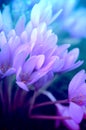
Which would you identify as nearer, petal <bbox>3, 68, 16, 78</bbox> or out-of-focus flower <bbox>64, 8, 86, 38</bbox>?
petal <bbox>3, 68, 16, 78</bbox>

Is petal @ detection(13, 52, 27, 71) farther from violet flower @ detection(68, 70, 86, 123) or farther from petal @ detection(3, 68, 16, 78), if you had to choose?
violet flower @ detection(68, 70, 86, 123)

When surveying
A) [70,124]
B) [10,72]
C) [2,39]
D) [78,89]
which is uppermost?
[2,39]

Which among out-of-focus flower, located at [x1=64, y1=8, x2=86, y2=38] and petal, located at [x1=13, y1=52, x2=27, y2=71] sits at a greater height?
out-of-focus flower, located at [x1=64, y1=8, x2=86, y2=38]

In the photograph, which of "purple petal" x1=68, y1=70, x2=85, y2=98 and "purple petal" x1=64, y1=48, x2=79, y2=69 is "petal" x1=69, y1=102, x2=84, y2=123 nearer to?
"purple petal" x1=68, y1=70, x2=85, y2=98

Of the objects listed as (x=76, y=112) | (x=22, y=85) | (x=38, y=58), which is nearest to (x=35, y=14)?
(x=38, y=58)

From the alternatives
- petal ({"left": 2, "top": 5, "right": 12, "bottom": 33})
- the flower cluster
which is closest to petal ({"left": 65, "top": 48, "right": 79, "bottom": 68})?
the flower cluster

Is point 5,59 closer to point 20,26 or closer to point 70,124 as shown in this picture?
point 20,26

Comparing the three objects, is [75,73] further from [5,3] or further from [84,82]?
[5,3]

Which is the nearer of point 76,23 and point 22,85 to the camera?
point 22,85

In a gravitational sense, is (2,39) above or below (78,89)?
above

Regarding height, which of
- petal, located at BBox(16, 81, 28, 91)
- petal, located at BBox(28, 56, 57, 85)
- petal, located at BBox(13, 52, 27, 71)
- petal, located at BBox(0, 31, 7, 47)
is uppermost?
petal, located at BBox(0, 31, 7, 47)
